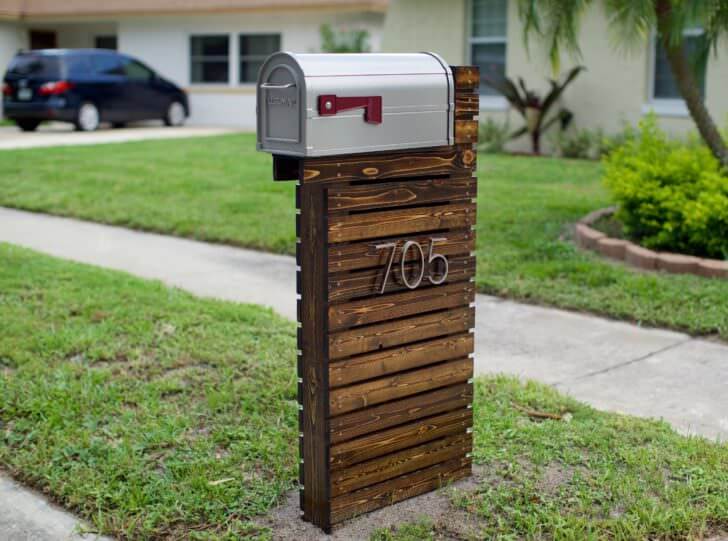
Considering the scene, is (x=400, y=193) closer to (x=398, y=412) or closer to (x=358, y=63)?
(x=358, y=63)

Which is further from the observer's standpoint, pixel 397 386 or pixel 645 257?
pixel 645 257

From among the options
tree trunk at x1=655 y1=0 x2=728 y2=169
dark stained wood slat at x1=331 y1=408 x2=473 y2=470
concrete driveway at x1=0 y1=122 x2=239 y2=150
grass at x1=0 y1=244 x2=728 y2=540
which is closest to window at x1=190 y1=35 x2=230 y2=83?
concrete driveway at x1=0 y1=122 x2=239 y2=150

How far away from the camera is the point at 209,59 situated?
2370 centimetres

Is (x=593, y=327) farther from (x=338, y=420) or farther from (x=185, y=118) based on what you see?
(x=185, y=118)

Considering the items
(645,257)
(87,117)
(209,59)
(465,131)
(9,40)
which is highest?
(9,40)

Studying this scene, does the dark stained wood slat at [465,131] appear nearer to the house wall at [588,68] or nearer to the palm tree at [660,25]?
the palm tree at [660,25]

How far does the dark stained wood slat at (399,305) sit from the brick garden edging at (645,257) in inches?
148

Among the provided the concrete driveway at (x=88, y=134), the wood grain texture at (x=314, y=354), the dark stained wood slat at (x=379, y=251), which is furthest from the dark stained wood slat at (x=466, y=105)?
the concrete driveway at (x=88, y=134)

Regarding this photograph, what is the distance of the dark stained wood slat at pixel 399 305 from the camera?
3.44 meters

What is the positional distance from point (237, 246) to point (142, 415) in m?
4.11

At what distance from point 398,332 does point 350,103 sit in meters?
0.86

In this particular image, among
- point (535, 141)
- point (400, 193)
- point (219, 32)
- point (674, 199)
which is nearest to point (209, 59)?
point (219, 32)

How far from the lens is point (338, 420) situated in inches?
136

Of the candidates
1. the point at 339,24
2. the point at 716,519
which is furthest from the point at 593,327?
the point at 339,24
